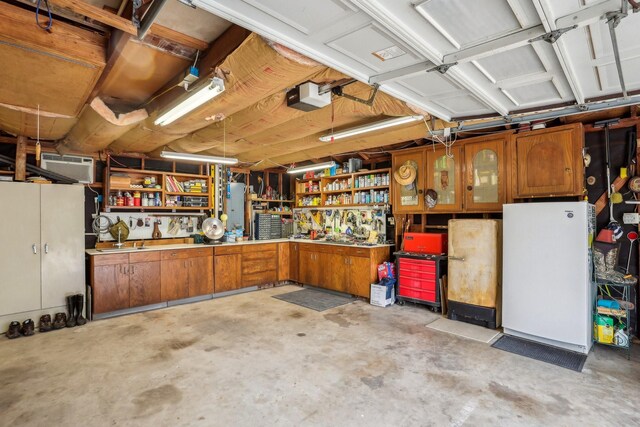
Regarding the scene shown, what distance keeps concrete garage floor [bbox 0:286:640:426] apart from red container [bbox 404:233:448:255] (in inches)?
50.7

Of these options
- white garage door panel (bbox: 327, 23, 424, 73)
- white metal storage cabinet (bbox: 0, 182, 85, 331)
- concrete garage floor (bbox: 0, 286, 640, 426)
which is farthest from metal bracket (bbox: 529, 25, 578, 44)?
white metal storage cabinet (bbox: 0, 182, 85, 331)

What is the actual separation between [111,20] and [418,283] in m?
4.74

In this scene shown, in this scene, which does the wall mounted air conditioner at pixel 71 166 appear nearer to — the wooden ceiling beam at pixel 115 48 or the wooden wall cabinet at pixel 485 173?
the wooden ceiling beam at pixel 115 48

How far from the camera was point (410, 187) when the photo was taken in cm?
552

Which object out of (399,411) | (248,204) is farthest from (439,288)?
(248,204)

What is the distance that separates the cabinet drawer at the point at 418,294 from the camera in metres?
4.96

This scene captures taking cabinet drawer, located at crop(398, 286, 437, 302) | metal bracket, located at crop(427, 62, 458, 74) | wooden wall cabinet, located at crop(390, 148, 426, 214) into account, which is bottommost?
cabinet drawer, located at crop(398, 286, 437, 302)

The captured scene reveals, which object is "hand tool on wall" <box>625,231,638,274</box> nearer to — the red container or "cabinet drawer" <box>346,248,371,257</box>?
the red container

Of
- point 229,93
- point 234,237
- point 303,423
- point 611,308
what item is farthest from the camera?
point 234,237

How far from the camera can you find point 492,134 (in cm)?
457

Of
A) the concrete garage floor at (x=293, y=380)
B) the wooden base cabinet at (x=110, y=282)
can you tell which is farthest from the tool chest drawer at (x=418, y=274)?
the wooden base cabinet at (x=110, y=282)

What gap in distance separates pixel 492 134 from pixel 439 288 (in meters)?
2.31

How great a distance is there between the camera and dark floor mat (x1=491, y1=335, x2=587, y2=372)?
3283 mm

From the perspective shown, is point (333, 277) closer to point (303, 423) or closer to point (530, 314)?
point (530, 314)
